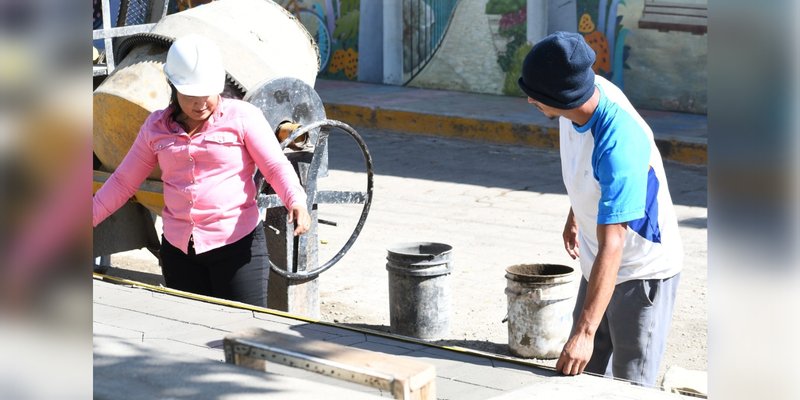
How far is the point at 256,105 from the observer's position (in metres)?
5.84

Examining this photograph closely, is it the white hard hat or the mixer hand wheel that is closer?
the white hard hat

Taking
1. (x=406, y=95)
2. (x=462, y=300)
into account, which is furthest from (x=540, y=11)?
(x=462, y=300)

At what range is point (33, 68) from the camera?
151 cm

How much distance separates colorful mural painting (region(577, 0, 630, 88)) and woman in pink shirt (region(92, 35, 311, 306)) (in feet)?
26.7

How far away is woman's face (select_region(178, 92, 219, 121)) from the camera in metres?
4.53

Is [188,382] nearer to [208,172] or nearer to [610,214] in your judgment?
[610,214]

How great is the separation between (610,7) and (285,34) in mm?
6584

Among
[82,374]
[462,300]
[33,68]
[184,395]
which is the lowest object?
[462,300]

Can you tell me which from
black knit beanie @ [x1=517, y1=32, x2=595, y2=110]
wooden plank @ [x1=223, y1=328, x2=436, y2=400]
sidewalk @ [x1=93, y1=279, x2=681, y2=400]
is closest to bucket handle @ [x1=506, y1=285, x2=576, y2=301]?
sidewalk @ [x1=93, y1=279, x2=681, y2=400]

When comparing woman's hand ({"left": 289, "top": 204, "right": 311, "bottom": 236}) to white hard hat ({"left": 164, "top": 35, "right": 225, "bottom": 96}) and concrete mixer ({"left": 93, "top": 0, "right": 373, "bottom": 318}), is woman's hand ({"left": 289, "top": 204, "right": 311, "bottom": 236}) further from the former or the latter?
concrete mixer ({"left": 93, "top": 0, "right": 373, "bottom": 318})

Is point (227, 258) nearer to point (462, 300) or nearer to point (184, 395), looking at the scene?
point (184, 395)

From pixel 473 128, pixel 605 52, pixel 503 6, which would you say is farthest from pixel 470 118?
pixel 503 6

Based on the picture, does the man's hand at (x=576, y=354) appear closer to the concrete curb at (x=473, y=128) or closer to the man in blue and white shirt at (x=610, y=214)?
the man in blue and white shirt at (x=610, y=214)

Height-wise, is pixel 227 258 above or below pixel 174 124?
below
